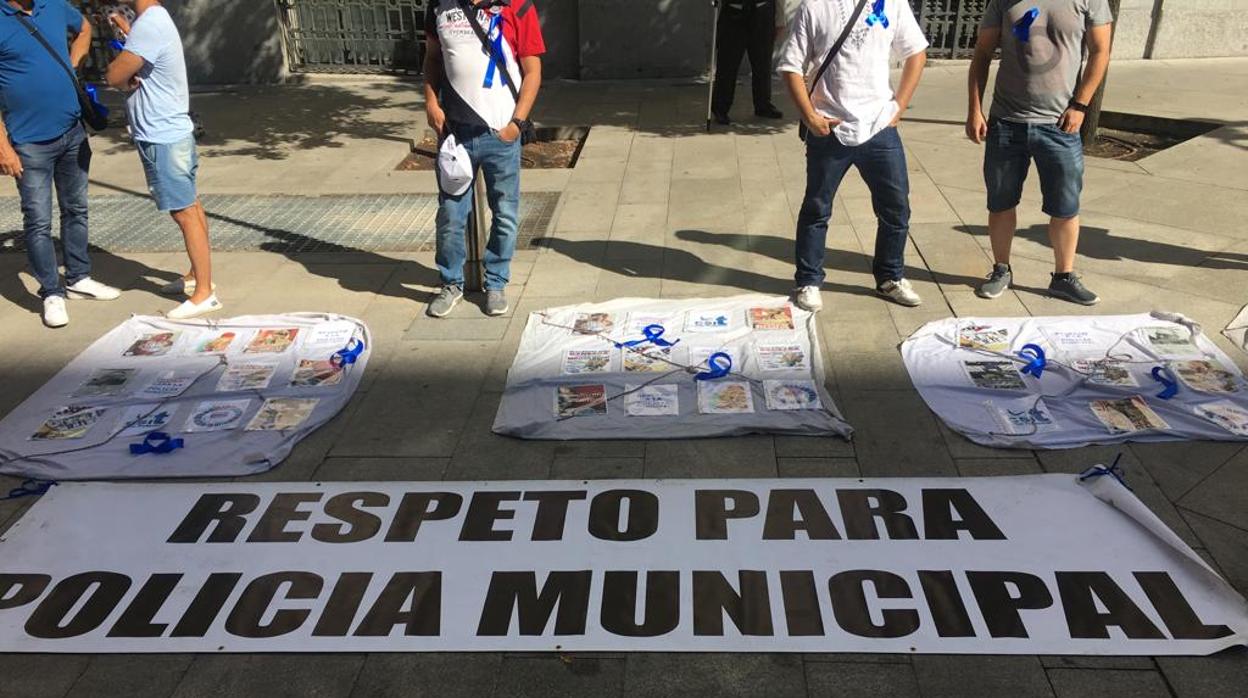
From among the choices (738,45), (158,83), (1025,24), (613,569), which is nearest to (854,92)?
(1025,24)

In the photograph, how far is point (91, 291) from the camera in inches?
218

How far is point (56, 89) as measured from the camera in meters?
4.93

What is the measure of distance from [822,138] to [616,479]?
7.08 ft

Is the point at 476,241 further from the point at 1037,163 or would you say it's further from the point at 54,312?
the point at 1037,163

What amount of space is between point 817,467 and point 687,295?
1.88 meters

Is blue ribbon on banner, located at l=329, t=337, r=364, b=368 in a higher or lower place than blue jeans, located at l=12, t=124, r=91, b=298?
lower

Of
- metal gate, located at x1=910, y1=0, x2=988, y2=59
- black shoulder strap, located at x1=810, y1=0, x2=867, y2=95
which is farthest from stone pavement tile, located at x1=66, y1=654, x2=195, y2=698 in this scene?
metal gate, located at x1=910, y1=0, x2=988, y2=59

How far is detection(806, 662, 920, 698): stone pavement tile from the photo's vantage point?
2.65 meters

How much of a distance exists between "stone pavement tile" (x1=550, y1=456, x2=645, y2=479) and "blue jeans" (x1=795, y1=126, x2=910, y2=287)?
1.83m

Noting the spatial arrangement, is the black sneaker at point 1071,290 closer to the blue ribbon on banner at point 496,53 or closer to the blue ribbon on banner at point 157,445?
the blue ribbon on banner at point 496,53

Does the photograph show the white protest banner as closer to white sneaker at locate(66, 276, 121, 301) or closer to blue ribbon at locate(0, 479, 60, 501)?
blue ribbon at locate(0, 479, 60, 501)

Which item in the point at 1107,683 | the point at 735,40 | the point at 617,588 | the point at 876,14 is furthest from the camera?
the point at 735,40

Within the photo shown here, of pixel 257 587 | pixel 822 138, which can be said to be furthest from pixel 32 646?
pixel 822 138

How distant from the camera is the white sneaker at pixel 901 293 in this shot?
5.07 meters
